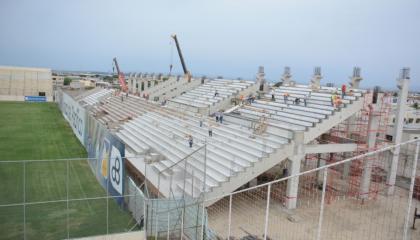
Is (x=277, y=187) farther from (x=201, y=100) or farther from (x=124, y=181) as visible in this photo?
(x=201, y=100)

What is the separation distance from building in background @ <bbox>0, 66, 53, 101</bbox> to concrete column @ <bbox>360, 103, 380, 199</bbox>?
5846 centimetres

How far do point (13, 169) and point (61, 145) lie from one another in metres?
6.55

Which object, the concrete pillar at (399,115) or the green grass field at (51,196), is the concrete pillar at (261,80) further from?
the green grass field at (51,196)

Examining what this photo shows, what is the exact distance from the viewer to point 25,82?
64.9 metres

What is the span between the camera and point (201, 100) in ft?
80.4

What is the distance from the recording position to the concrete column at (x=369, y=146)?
13.7 metres

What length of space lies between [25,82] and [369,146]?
212ft

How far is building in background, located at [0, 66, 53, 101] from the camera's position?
6266 cm

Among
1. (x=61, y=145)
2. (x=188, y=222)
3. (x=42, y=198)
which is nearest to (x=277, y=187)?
(x=188, y=222)

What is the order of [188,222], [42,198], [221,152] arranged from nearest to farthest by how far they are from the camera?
[188,222], [42,198], [221,152]

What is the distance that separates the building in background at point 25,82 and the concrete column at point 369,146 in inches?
2302

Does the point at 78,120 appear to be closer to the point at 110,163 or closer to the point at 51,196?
the point at 51,196

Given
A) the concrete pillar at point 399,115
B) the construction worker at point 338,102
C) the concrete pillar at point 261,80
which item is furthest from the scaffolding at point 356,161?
the concrete pillar at point 261,80

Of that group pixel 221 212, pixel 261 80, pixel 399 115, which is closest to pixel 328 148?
pixel 399 115
